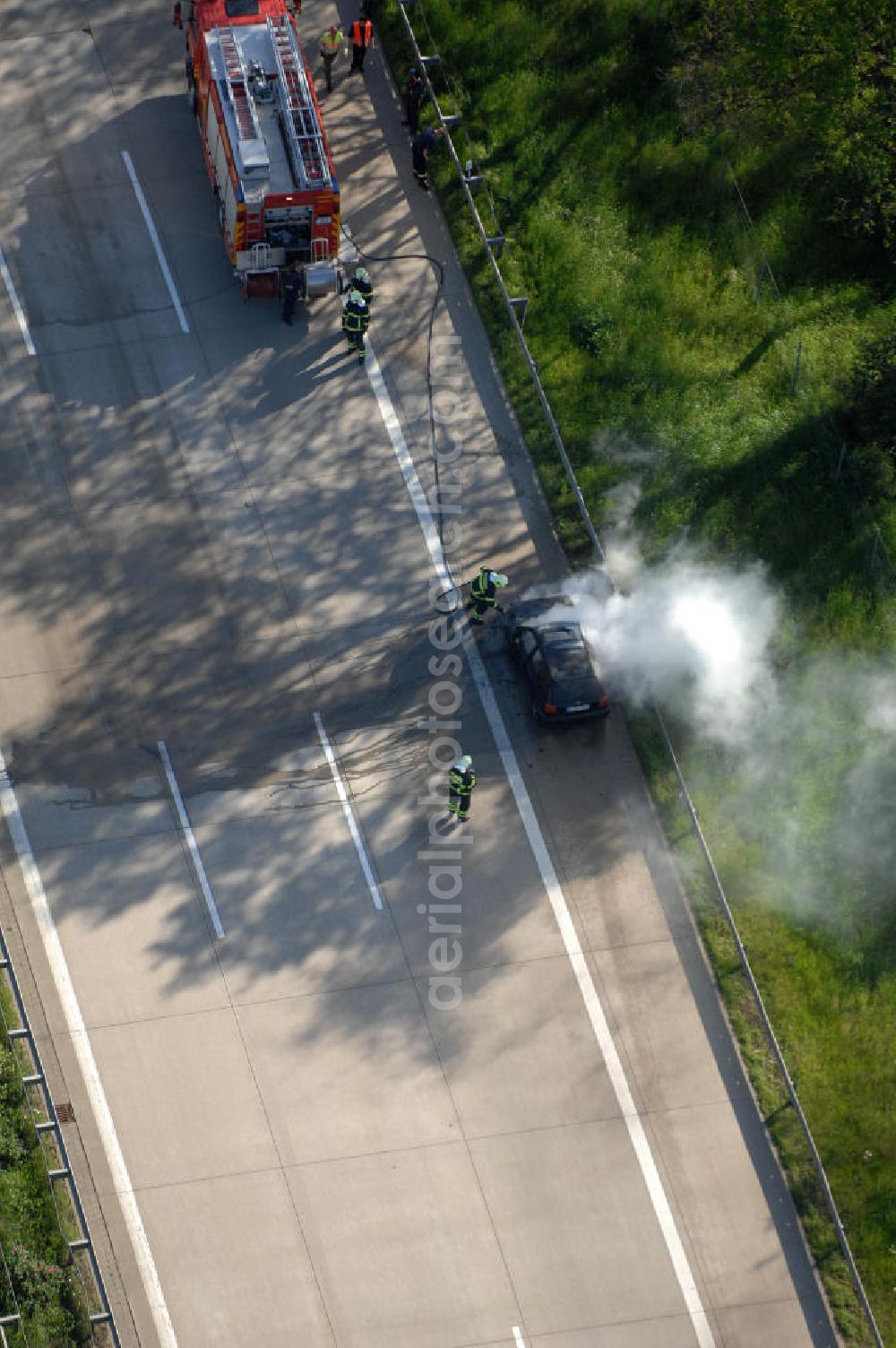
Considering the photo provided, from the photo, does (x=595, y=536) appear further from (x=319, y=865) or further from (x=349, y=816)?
(x=319, y=865)

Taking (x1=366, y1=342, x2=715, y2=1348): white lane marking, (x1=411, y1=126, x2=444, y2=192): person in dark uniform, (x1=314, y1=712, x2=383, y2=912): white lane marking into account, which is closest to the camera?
(x1=366, y1=342, x2=715, y2=1348): white lane marking

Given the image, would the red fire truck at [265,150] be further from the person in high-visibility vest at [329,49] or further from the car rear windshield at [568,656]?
the car rear windshield at [568,656]

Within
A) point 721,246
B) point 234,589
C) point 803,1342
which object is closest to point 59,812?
point 234,589

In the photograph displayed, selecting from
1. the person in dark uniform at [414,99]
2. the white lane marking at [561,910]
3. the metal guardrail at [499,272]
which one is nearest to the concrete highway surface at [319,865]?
the white lane marking at [561,910]

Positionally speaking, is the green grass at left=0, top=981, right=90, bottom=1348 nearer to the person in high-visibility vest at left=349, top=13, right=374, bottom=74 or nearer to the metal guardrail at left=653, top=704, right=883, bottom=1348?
the metal guardrail at left=653, top=704, right=883, bottom=1348

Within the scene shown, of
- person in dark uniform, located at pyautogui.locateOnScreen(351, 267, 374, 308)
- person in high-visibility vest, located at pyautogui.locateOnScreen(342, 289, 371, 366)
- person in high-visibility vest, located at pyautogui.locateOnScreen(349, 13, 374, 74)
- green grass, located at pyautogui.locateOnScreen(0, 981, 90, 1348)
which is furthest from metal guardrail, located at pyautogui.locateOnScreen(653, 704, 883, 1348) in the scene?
person in high-visibility vest, located at pyautogui.locateOnScreen(349, 13, 374, 74)

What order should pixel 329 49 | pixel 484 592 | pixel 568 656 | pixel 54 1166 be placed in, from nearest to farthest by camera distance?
pixel 54 1166 < pixel 568 656 < pixel 484 592 < pixel 329 49

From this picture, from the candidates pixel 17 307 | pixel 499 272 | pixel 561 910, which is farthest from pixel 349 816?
pixel 17 307
